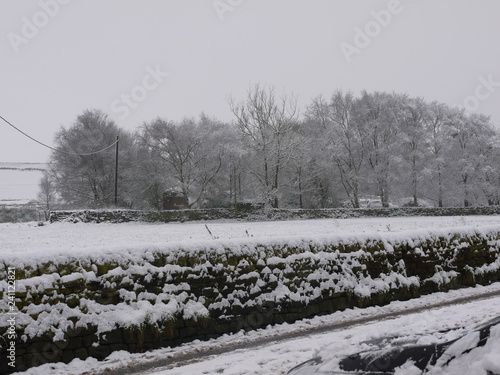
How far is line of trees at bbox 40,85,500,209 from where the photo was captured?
44031 mm

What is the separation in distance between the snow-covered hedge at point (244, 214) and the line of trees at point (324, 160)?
8530mm

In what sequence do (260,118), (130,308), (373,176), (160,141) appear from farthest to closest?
(160,141)
(373,176)
(260,118)
(130,308)

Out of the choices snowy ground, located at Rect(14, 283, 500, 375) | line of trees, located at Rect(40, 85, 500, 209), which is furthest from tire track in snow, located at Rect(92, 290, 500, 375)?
line of trees, located at Rect(40, 85, 500, 209)

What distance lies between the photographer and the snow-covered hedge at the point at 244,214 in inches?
959

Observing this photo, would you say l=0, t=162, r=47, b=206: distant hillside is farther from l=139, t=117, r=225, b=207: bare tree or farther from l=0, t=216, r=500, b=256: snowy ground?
l=0, t=216, r=500, b=256: snowy ground

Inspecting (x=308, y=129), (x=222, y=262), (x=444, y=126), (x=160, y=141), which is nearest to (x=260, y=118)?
(x=308, y=129)

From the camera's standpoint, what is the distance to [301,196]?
45.6 m

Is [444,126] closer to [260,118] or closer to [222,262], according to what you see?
[260,118]

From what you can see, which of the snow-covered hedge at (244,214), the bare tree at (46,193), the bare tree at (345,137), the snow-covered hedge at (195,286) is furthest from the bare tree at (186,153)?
the snow-covered hedge at (195,286)

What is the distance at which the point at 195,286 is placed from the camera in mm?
6984

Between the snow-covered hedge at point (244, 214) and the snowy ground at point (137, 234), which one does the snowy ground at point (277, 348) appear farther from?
the snow-covered hedge at point (244, 214)

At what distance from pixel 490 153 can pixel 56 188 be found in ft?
157

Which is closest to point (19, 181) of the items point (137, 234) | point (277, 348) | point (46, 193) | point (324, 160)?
point (46, 193)

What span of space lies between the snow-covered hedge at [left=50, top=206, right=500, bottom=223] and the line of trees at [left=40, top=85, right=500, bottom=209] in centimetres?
853
